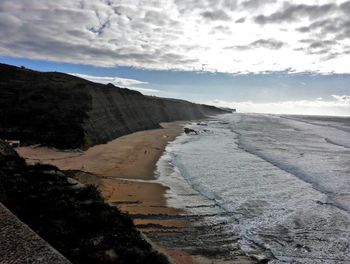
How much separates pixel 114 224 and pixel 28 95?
2809 cm

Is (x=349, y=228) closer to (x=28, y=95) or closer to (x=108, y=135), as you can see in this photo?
(x=108, y=135)

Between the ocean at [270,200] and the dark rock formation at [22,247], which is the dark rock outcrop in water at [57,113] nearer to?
the ocean at [270,200]

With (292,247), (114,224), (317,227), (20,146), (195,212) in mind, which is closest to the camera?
(114,224)

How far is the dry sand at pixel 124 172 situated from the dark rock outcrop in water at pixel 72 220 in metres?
1.61

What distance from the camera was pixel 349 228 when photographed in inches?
532

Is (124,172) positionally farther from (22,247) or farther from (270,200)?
(22,247)

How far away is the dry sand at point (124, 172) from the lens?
47.4 ft

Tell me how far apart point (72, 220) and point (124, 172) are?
11995 mm

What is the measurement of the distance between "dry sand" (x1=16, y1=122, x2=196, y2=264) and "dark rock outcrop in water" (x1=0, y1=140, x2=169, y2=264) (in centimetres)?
161

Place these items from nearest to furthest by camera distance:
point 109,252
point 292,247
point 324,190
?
point 109,252, point 292,247, point 324,190

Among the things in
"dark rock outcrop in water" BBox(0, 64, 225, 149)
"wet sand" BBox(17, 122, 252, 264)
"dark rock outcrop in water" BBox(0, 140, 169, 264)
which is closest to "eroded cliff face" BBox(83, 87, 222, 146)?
"dark rock outcrop in water" BBox(0, 64, 225, 149)

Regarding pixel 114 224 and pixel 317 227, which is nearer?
pixel 114 224

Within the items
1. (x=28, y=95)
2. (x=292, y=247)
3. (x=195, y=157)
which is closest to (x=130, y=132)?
(x=28, y=95)

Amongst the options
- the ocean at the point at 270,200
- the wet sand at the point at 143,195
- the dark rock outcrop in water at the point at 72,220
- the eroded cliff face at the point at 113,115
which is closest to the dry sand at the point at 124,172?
the wet sand at the point at 143,195
